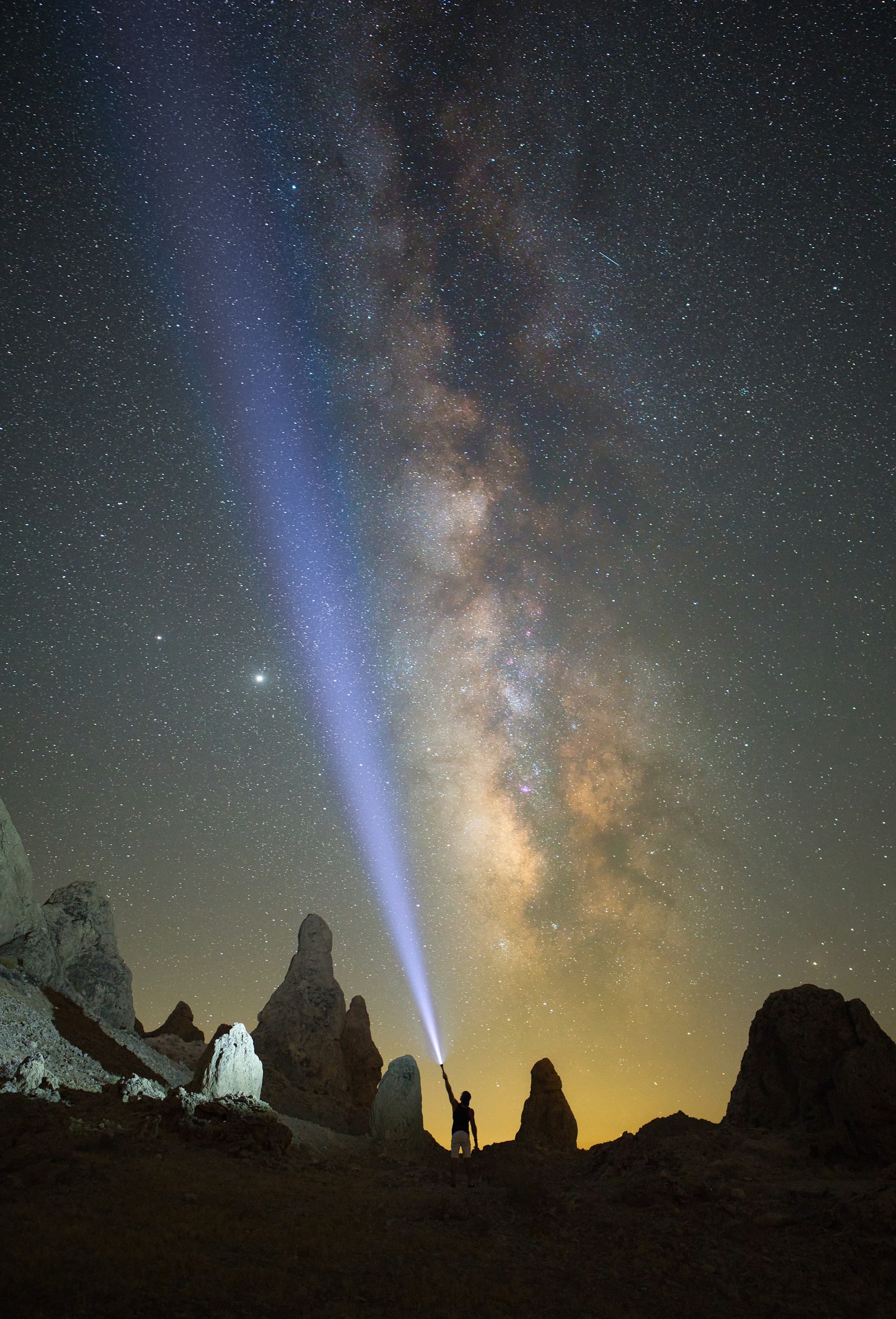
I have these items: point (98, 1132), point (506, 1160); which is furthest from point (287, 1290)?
point (506, 1160)

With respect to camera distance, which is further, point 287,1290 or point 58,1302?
point 287,1290

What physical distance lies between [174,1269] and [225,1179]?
5.81 meters

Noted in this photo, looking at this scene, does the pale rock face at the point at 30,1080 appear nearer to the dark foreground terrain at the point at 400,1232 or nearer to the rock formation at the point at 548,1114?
the dark foreground terrain at the point at 400,1232

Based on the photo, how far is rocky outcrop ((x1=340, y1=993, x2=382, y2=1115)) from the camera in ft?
134

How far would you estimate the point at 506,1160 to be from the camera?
22.0 m

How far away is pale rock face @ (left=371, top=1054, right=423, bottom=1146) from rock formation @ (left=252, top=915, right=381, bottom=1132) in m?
6.39

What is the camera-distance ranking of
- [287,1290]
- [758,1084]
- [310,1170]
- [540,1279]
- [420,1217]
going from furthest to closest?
[758,1084]
[310,1170]
[420,1217]
[540,1279]
[287,1290]

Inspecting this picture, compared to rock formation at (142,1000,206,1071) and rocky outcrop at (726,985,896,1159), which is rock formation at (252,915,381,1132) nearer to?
rock formation at (142,1000,206,1071)

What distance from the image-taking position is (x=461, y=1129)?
716 inches

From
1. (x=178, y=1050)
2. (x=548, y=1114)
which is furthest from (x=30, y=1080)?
(x=548, y=1114)

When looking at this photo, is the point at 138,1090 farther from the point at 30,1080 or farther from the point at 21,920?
the point at 21,920

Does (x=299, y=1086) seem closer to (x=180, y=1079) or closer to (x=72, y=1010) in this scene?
(x=180, y=1079)

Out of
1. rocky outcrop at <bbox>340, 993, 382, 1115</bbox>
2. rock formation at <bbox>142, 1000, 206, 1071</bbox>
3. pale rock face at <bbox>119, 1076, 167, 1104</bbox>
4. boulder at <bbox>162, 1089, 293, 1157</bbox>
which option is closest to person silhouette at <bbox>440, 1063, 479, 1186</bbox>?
boulder at <bbox>162, 1089, 293, 1157</bbox>

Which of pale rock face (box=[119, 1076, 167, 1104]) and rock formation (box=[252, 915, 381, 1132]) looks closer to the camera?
pale rock face (box=[119, 1076, 167, 1104])
